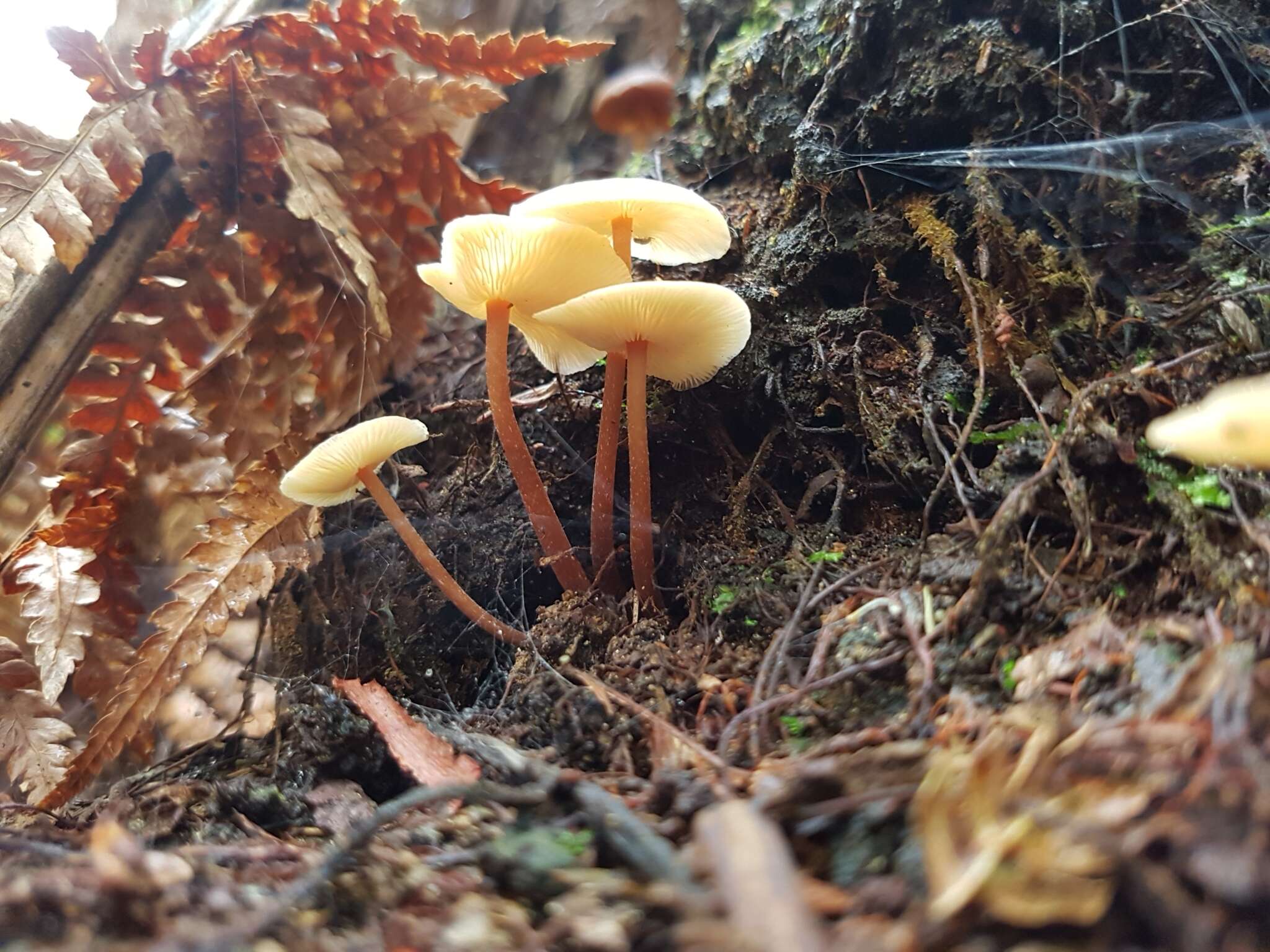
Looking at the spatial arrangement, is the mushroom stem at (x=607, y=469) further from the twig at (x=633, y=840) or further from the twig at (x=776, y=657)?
the twig at (x=633, y=840)

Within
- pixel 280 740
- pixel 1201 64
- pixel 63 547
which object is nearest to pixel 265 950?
pixel 280 740

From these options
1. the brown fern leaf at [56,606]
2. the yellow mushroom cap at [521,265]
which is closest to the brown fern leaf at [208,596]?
the brown fern leaf at [56,606]

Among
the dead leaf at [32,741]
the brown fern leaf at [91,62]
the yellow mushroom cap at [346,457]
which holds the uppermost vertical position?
the brown fern leaf at [91,62]

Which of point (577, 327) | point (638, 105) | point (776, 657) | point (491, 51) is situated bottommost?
point (776, 657)

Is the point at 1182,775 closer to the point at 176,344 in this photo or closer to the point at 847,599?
the point at 847,599

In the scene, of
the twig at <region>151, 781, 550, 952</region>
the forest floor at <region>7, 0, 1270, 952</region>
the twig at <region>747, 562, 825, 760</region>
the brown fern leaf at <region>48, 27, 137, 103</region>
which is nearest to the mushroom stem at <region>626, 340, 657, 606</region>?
the forest floor at <region>7, 0, 1270, 952</region>

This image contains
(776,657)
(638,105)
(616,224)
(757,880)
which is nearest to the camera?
(757,880)

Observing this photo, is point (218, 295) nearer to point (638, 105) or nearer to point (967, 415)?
point (638, 105)

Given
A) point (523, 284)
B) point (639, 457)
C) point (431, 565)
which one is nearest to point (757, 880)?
point (639, 457)
